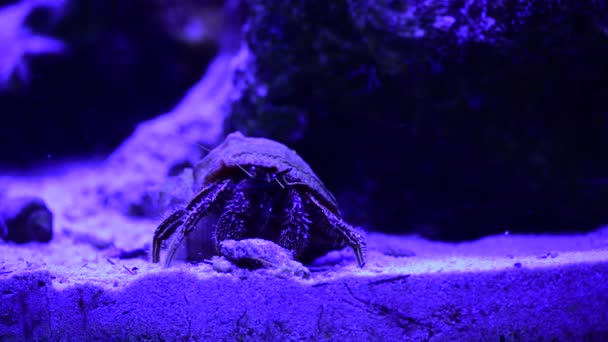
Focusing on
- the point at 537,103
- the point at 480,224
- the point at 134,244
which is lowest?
the point at 134,244

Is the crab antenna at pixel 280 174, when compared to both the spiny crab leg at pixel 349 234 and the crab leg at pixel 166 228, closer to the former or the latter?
the spiny crab leg at pixel 349 234

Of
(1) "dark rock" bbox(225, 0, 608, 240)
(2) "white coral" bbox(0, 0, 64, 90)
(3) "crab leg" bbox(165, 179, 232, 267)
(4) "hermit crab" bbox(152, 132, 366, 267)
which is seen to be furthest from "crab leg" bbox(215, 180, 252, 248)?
→ (2) "white coral" bbox(0, 0, 64, 90)

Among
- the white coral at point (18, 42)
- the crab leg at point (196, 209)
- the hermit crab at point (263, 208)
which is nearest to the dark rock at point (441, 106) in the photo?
the hermit crab at point (263, 208)

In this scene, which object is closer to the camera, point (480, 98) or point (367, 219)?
point (480, 98)

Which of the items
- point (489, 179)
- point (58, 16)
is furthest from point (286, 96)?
point (58, 16)

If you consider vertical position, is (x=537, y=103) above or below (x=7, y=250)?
above

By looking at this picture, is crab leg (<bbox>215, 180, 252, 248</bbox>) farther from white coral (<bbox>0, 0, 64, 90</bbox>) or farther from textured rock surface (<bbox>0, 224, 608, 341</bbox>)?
white coral (<bbox>0, 0, 64, 90</bbox>)

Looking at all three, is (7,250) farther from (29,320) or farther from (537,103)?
(537,103)
